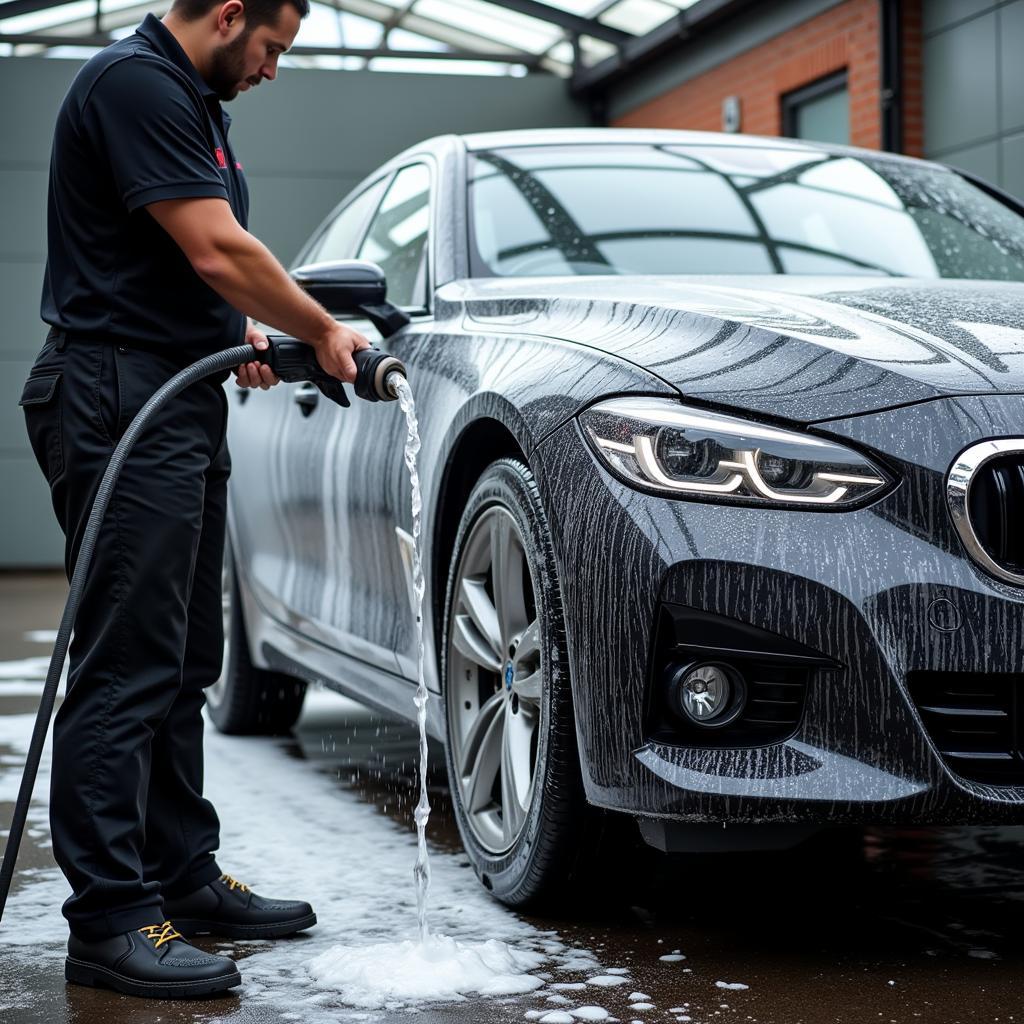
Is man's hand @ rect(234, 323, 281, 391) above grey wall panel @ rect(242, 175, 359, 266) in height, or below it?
below

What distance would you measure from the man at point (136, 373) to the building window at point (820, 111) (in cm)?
885

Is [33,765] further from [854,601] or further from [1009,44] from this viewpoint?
[1009,44]

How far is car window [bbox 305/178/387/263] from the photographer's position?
528cm

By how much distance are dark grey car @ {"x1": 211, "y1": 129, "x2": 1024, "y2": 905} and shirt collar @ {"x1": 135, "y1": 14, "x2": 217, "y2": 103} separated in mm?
817

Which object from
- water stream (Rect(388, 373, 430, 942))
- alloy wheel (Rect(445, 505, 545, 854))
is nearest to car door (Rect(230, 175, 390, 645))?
alloy wheel (Rect(445, 505, 545, 854))

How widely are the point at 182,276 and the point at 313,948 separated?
122 centimetres

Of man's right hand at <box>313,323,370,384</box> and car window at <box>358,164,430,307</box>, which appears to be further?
car window at <box>358,164,430,307</box>

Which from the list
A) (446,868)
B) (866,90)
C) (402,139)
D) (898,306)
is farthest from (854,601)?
(402,139)

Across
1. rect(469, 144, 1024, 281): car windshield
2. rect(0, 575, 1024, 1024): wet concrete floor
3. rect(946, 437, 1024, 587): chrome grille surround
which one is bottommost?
rect(0, 575, 1024, 1024): wet concrete floor

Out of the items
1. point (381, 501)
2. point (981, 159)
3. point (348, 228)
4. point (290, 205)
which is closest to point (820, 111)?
point (981, 159)

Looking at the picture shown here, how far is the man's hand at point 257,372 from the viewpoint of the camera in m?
3.18

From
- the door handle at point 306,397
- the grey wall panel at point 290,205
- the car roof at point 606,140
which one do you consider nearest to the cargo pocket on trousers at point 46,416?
the door handle at point 306,397

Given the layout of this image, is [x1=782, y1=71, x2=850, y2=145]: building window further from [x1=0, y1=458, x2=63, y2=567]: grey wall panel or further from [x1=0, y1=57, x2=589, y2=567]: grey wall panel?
[x1=0, y1=458, x2=63, y2=567]: grey wall panel

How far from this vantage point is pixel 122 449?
115 inches
